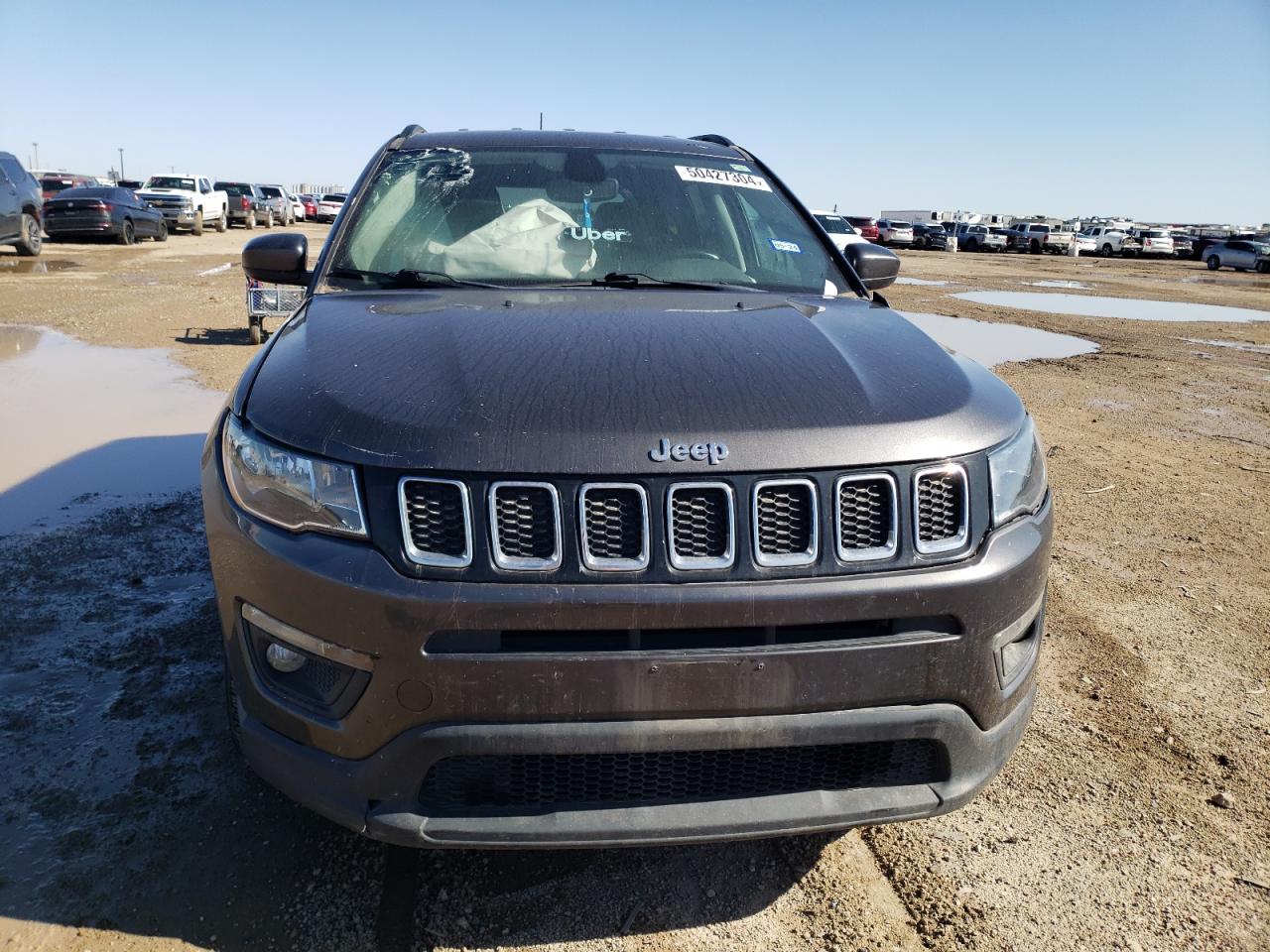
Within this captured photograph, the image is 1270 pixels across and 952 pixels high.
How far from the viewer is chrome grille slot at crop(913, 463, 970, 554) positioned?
6.29 feet

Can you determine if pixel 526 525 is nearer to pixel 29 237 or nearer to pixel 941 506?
pixel 941 506

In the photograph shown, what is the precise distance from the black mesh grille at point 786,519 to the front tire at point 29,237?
20.4 metres

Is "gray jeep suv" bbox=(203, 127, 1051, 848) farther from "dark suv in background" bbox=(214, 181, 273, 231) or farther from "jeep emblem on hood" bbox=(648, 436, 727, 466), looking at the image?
"dark suv in background" bbox=(214, 181, 273, 231)

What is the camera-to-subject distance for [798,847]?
2.42 meters

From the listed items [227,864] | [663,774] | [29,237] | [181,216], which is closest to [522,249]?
[663,774]

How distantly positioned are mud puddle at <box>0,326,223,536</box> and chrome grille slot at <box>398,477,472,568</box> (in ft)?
11.0

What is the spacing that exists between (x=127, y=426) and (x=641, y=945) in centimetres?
536

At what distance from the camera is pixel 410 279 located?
2.95m

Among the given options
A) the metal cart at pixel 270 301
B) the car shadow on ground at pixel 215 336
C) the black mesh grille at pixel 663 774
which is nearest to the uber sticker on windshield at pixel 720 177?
the black mesh grille at pixel 663 774

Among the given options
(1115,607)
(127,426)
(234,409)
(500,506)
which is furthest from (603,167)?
(127,426)

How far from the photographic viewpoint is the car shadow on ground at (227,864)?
2098mm

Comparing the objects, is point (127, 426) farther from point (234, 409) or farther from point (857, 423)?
point (857, 423)

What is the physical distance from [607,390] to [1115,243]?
55540 mm

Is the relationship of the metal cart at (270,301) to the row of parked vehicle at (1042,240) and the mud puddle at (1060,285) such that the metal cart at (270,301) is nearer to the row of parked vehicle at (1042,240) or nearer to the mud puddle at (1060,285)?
the mud puddle at (1060,285)
